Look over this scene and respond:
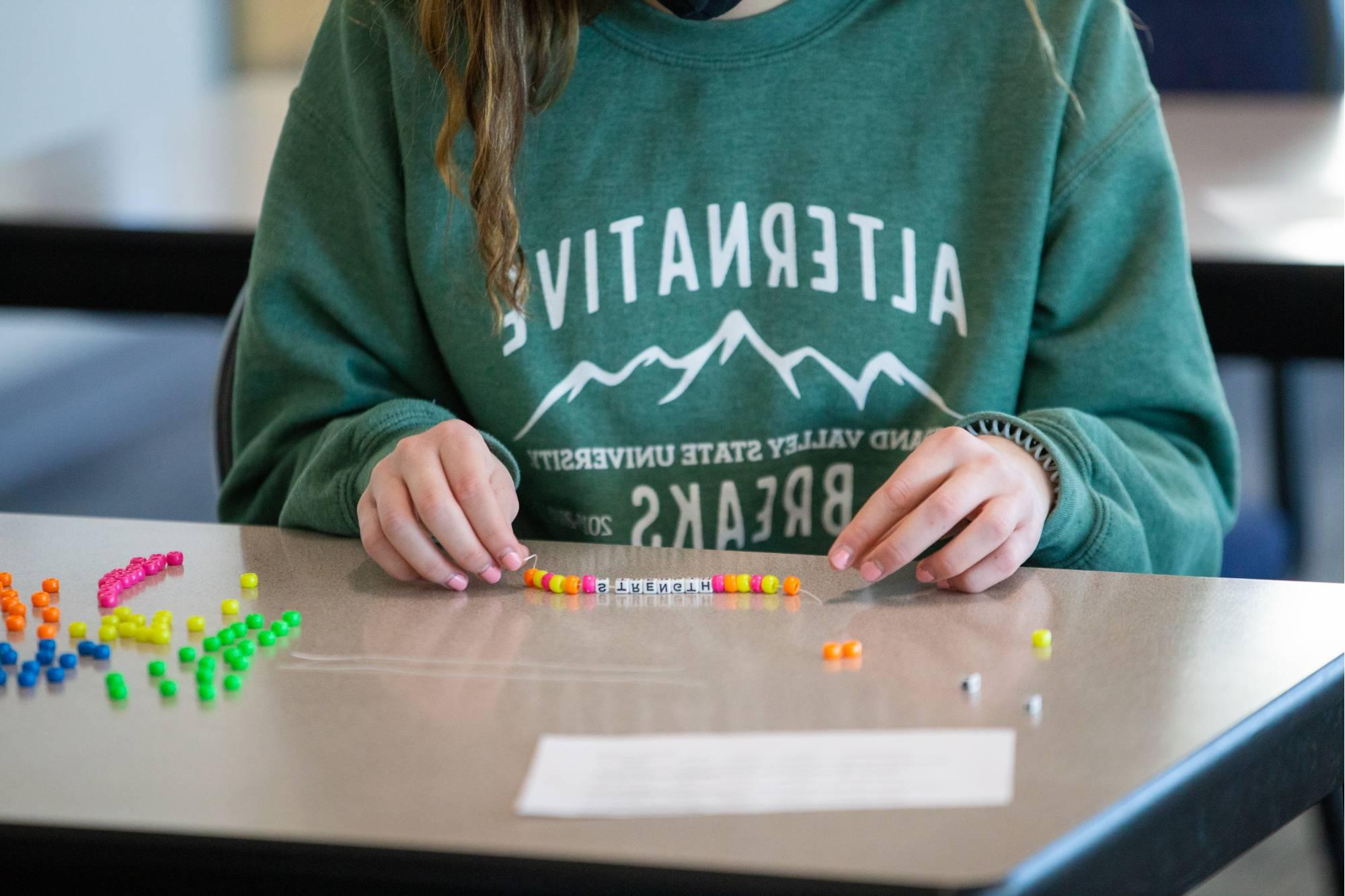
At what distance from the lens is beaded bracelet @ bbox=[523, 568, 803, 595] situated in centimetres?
76

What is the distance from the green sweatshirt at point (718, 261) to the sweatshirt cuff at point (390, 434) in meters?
0.07

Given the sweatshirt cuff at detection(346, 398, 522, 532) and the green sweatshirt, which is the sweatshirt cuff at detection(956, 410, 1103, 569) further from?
the sweatshirt cuff at detection(346, 398, 522, 532)

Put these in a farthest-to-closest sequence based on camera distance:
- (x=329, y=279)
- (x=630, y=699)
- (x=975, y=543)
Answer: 1. (x=329, y=279)
2. (x=975, y=543)
3. (x=630, y=699)

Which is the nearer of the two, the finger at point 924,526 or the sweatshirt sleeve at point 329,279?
the finger at point 924,526

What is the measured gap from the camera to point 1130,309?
3.21ft

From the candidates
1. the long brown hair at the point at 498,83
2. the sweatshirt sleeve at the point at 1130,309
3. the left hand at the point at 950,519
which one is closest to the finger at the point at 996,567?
the left hand at the point at 950,519

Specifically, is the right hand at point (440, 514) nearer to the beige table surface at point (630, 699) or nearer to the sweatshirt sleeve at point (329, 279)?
the beige table surface at point (630, 699)

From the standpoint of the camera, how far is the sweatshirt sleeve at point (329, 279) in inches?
40.3

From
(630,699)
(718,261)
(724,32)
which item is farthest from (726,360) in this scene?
(630,699)

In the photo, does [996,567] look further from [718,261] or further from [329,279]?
[329,279]

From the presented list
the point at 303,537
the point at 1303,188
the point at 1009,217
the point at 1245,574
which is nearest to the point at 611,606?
the point at 303,537

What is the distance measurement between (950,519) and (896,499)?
3cm

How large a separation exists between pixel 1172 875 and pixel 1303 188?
44.1 inches

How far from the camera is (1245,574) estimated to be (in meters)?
1.33
